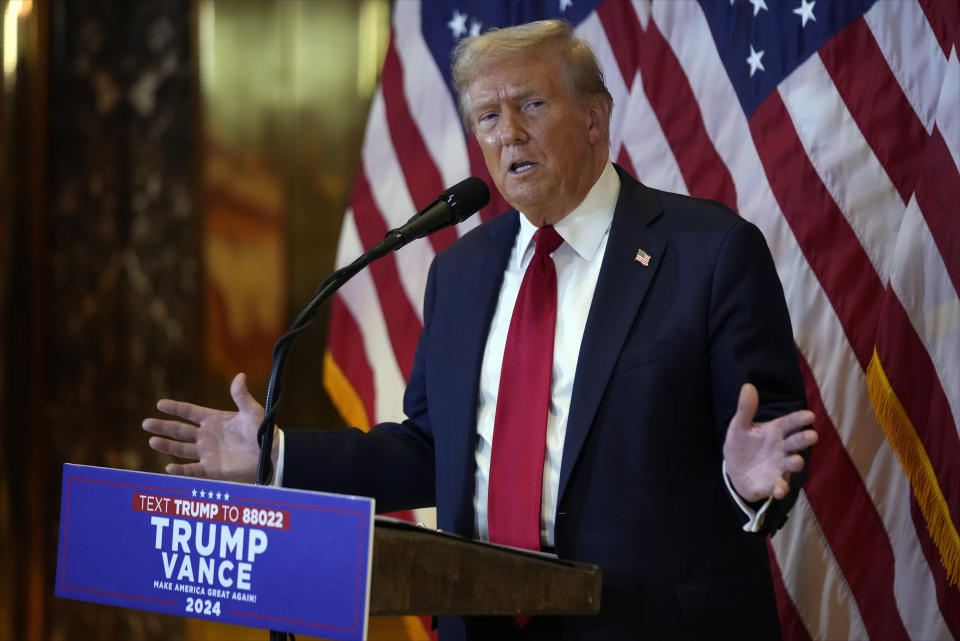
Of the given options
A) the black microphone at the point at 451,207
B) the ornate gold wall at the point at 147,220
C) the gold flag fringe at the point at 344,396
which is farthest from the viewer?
the ornate gold wall at the point at 147,220

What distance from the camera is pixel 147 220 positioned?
3395mm

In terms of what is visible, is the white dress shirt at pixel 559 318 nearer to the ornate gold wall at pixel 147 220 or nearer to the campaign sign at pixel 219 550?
the campaign sign at pixel 219 550

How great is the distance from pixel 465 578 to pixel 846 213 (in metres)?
1.48

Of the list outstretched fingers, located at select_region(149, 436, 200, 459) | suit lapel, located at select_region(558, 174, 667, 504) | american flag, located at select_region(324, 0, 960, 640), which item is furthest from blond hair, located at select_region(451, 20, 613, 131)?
outstretched fingers, located at select_region(149, 436, 200, 459)

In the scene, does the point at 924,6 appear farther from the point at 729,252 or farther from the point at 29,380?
the point at 29,380

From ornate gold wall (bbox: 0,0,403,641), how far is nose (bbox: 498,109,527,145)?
1.53 metres

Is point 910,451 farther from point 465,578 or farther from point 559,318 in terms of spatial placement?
point 465,578

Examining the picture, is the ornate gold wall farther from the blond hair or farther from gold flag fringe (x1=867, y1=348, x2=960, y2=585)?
gold flag fringe (x1=867, y1=348, x2=960, y2=585)

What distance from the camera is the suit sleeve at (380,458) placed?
167 centimetres

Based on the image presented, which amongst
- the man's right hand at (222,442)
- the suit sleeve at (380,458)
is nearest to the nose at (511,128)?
the suit sleeve at (380,458)


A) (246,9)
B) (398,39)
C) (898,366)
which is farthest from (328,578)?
(246,9)

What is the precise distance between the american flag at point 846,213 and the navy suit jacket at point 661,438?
72 centimetres

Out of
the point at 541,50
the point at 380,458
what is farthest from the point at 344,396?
the point at 541,50

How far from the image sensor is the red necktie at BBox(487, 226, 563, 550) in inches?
63.3
